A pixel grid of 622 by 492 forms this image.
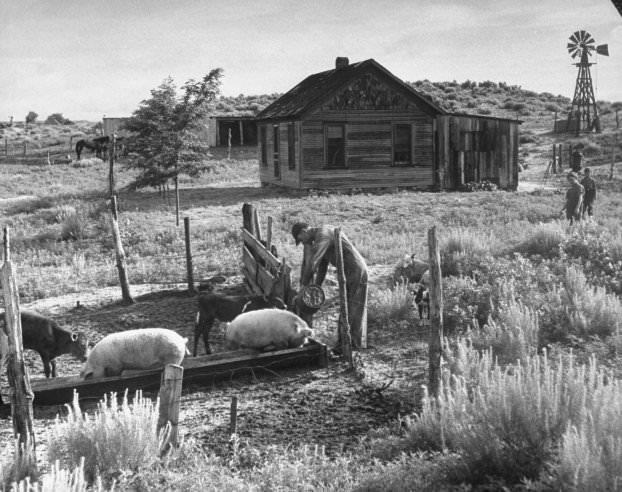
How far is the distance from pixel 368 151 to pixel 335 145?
1.26 m

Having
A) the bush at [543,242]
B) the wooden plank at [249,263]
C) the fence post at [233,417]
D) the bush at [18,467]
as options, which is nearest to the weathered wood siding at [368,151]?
the bush at [543,242]

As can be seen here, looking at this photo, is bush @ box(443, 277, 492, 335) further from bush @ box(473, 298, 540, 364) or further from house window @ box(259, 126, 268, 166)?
house window @ box(259, 126, 268, 166)

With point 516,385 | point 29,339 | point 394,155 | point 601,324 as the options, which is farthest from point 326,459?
point 394,155

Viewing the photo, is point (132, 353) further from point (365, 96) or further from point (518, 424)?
point (365, 96)

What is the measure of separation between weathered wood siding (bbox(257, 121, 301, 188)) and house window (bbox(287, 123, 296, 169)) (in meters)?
0.08

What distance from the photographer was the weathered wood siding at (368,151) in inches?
1091

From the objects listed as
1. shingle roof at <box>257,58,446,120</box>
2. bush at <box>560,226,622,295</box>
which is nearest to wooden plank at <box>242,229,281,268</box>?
bush at <box>560,226,622,295</box>

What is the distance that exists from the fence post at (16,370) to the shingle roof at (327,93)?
863 inches

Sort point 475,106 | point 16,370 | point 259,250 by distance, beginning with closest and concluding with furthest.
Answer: point 16,370 < point 259,250 < point 475,106

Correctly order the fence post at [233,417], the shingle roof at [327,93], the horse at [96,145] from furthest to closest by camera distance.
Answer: the horse at [96,145] → the shingle roof at [327,93] → the fence post at [233,417]

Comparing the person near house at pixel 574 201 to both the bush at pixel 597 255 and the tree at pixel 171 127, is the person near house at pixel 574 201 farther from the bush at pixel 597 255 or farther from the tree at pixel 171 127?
the tree at pixel 171 127

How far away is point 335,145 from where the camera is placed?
28266 mm

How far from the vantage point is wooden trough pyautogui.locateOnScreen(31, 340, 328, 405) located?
308 inches

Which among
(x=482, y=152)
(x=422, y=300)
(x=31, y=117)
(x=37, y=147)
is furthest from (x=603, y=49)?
(x=31, y=117)
